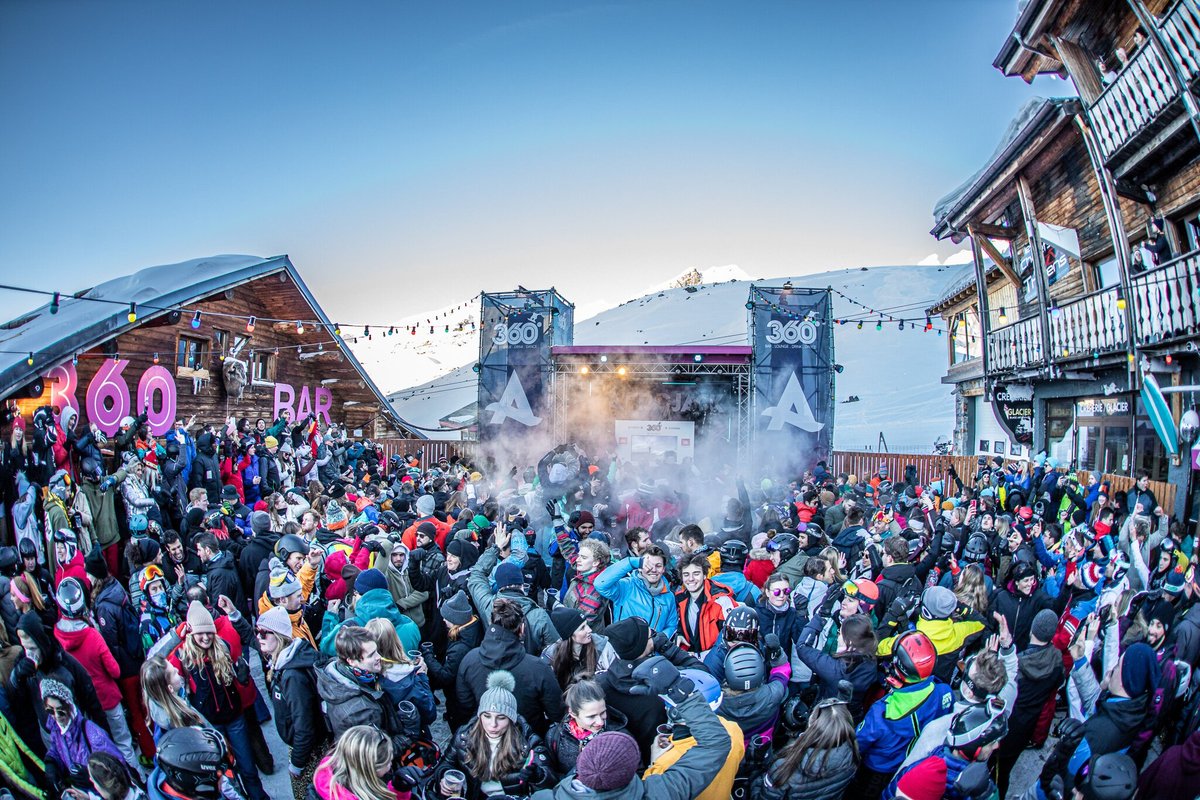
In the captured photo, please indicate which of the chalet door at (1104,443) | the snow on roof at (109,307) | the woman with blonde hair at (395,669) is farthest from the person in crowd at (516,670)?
the chalet door at (1104,443)

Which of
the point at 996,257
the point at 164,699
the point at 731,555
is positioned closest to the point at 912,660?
the point at 731,555

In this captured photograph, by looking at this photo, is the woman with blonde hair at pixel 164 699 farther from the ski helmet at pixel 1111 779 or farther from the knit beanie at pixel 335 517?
the ski helmet at pixel 1111 779

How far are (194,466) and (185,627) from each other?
6.31 metres

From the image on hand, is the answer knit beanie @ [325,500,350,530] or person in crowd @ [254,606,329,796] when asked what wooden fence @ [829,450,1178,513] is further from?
person in crowd @ [254,606,329,796]

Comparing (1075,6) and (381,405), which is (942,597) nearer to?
(1075,6)

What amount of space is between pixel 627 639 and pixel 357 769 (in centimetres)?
127

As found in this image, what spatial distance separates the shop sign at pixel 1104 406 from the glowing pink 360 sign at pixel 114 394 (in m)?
17.2

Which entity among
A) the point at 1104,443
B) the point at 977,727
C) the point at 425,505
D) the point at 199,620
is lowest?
the point at 977,727

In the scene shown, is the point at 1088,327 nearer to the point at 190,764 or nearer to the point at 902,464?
the point at 902,464

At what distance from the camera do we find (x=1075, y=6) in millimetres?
10664

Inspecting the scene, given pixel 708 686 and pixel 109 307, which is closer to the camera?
pixel 708 686

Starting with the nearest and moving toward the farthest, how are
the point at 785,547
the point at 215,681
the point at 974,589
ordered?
1. the point at 215,681
2. the point at 974,589
3. the point at 785,547

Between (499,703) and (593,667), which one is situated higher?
(499,703)

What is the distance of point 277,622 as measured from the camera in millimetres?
3688
